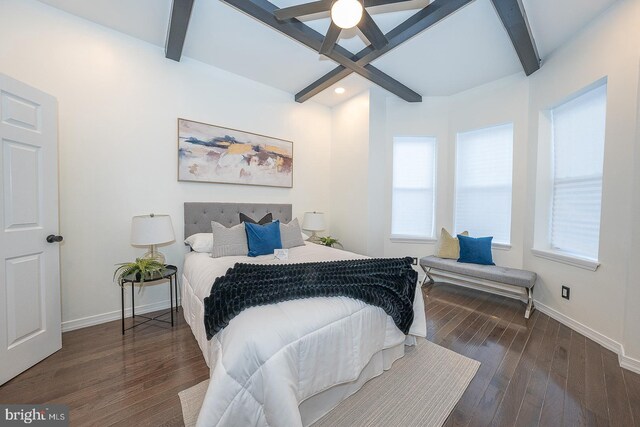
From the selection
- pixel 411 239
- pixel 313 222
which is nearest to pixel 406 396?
pixel 313 222

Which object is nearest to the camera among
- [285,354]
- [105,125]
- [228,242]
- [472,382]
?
[285,354]

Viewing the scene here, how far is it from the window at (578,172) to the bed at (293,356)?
2.06 m

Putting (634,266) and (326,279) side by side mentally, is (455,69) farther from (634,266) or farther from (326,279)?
(326,279)

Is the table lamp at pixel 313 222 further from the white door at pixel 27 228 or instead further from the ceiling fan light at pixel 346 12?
the white door at pixel 27 228

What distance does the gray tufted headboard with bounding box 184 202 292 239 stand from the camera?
9.42ft

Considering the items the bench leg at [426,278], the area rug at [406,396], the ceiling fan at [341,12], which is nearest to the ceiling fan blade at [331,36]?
the ceiling fan at [341,12]

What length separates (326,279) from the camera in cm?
168

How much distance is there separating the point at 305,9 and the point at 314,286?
1.96 m

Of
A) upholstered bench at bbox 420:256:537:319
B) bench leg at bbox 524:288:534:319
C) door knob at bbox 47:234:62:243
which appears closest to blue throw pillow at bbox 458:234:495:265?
upholstered bench at bbox 420:256:537:319

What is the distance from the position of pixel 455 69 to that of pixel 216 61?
2.98 m

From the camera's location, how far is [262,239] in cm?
264

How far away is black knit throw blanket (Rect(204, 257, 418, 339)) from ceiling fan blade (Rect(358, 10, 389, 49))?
6.34ft

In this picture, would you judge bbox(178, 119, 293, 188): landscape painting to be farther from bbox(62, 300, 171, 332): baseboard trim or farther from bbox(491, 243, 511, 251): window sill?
bbox(491, 243, 511, 251): window sill

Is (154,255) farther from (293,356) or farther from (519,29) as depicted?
(519,29)
